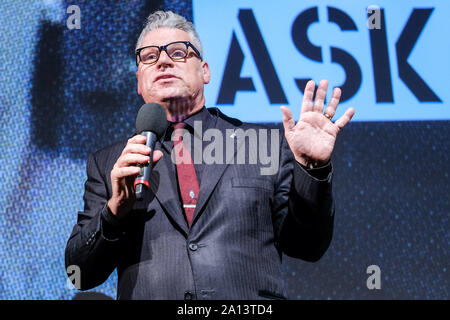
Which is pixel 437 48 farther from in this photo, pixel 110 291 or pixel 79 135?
Answer: pixel 110 291

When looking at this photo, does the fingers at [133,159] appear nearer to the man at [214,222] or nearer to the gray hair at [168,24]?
the man at [214,222]

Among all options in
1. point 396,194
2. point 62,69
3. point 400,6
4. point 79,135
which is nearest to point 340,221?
point 396,194

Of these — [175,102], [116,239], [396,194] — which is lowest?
[116,239]

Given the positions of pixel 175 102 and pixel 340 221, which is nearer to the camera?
pixel 175 102

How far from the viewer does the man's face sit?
1627 mm

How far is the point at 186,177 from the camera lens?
1.46 metres

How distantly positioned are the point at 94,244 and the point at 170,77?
60 centimetres

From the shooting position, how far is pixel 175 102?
164 cm

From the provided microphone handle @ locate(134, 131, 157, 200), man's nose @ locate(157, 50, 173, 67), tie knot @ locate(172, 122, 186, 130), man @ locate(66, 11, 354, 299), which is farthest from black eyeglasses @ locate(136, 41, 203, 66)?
microphone handle @ locate(134, 131, 157, 200)

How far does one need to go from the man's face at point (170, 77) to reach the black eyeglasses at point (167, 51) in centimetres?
1

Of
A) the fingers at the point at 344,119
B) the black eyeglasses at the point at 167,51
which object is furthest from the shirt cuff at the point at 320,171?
the black eyeglasses at the point at 167,51

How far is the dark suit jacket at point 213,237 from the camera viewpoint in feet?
4.26

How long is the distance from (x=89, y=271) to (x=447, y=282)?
1649 mm

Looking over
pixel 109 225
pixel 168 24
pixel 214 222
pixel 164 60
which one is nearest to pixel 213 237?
pixel 214 222
